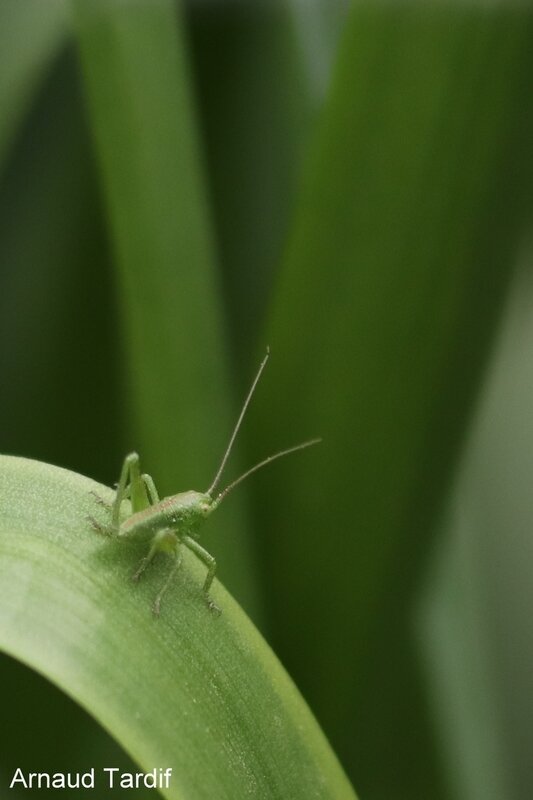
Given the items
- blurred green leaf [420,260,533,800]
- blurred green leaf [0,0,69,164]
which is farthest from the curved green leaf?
blurred green leaf [0,0,69,164]

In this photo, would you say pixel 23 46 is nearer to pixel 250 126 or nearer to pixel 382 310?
pixel 250 126

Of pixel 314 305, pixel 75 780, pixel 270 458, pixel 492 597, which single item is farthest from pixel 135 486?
pixel 492 597

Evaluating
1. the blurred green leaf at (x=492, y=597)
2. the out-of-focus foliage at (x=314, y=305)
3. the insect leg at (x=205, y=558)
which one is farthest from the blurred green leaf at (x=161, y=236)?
the blurred green leaf at (x=492, y=597)

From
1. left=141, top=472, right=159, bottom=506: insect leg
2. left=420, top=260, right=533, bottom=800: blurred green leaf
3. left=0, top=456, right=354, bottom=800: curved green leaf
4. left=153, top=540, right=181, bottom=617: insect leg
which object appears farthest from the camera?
left=420, top=260, right=533, bottom=800: blurred green leaf

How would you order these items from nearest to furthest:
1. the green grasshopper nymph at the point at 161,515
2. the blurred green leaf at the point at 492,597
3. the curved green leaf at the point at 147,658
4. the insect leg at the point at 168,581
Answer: the curved green leaf at the point at 147,658 < the insect leg at the point at 168,581 < the green grasshopper nymph at the point at 161,515 < the blurred green leaf at the point at 492,597

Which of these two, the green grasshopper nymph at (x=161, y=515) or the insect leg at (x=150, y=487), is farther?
the insect leg at (x=150, y=487)

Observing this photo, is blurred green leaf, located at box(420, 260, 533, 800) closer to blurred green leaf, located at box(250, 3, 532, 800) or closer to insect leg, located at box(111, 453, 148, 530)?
blurred green leaf, located at box(250, 3, 532, 800)

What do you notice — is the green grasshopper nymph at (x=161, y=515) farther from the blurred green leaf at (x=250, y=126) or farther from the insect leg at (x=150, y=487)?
the blurred green leaf at (x=250, y=126)
